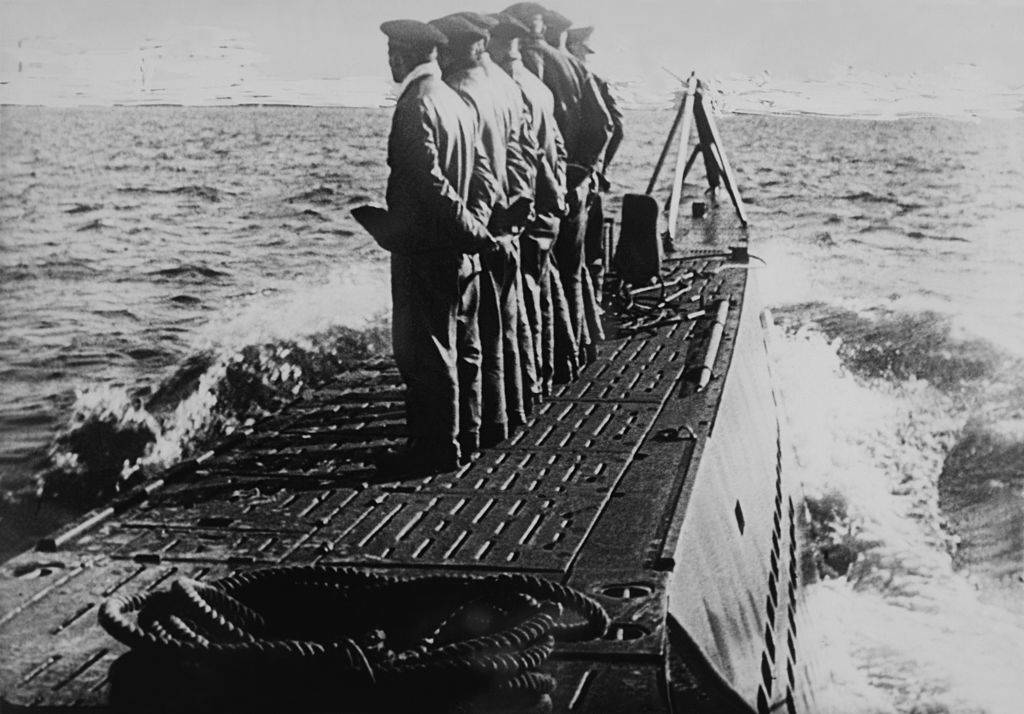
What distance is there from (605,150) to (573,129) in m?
0.77

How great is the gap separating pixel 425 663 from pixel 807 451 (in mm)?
13749

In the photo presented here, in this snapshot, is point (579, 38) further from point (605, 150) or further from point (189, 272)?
point (189, 272)

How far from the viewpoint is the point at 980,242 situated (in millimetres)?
34406

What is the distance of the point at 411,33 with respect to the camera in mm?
6531

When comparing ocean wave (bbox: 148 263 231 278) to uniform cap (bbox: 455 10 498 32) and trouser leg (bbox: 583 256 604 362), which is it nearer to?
trouser leg (bbox: 583 256 604 362)

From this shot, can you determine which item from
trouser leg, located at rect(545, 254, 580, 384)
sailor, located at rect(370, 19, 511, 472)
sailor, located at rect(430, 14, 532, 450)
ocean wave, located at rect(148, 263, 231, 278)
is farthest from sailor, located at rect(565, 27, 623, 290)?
ocean wave, located at rect(148, 263, 231, 278)

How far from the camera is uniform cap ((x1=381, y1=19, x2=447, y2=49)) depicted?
21.3ft

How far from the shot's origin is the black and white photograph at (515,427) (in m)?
4.54

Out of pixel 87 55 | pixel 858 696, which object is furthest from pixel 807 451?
pixel 87 55

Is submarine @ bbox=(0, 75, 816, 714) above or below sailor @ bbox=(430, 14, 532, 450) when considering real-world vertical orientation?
below

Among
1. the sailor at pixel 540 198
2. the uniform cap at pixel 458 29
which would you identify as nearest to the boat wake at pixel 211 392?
the sailor at pixel 540 198

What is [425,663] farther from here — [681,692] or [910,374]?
[910,374]

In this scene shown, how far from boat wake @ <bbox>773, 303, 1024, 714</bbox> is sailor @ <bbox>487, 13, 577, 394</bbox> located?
293 centimetres

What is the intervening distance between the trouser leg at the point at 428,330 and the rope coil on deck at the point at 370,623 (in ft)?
7.13
